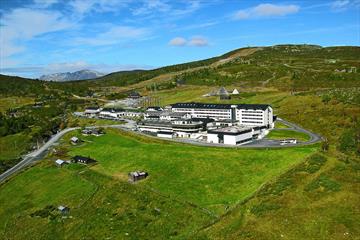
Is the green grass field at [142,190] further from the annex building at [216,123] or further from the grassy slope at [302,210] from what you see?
the annex building at [216,123]

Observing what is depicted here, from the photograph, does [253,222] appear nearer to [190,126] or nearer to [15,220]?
[15,220]

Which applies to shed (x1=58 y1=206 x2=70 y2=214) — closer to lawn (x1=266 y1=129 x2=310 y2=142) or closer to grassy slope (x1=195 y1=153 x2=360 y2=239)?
grassy slope (x1=195 y1=153 x2=360 y2=239)

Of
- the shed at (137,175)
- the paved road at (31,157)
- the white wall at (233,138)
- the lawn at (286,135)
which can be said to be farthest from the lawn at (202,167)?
the paved road at (31,157)

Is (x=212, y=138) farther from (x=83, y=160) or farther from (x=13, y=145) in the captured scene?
(x=13, y=145)

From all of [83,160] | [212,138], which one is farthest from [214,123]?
[83,160]

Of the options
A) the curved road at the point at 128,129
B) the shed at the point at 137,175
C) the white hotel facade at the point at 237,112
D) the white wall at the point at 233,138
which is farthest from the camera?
the white hotel facade at the point at 237,112

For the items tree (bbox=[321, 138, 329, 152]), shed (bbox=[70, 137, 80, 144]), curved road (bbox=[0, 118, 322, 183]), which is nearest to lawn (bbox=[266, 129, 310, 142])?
curved road (bbox=[0, 118, 322, 183])
